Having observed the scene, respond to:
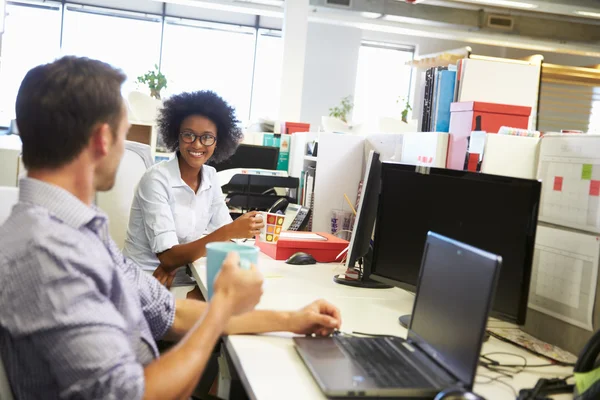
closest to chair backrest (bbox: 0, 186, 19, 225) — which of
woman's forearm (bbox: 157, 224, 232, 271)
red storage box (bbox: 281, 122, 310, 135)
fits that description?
woman's forearm (bbox: 157, 224, 232, 271)

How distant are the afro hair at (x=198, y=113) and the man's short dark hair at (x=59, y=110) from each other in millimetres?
1699

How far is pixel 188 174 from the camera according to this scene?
2592 mm

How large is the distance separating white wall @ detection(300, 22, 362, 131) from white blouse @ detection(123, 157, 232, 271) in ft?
25.7

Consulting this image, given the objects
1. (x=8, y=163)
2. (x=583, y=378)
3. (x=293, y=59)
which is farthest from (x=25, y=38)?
(x=583, y=378)

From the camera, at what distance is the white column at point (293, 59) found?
793cm

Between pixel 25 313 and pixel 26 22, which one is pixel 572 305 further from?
pixel 26 22

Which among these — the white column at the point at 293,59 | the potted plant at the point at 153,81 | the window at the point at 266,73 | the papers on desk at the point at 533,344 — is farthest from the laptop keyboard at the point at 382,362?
the window at the point at 266,73

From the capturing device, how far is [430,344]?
1.32m

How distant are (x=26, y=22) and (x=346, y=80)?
5.37 metres

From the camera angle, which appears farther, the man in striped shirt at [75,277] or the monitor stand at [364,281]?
the monitor stand at [364,281]

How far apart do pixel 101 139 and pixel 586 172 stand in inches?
48.0

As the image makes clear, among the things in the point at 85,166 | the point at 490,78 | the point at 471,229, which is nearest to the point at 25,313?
the point at 85,166

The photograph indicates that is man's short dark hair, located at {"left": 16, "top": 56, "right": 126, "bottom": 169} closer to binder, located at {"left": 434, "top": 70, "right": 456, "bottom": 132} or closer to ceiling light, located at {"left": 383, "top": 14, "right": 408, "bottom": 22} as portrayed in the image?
binder, located at {"left": 434, "top": 70, "right": 456, "bottom": 132}

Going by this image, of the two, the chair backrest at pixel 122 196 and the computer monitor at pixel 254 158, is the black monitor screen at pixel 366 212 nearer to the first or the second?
the chair backrest at pixel 122 196
